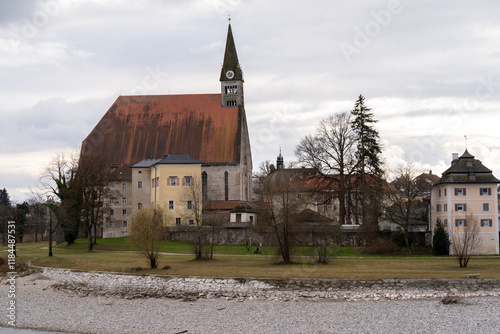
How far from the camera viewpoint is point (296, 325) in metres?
23.1

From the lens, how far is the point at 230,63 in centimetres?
7706

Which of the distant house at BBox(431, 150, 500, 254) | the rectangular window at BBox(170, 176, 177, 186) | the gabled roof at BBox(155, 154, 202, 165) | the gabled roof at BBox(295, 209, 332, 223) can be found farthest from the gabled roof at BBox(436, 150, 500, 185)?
the rectangular window at BBox(170, 176, 177, 186)

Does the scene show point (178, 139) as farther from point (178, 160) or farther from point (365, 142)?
point (365, 142)

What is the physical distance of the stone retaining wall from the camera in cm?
2855

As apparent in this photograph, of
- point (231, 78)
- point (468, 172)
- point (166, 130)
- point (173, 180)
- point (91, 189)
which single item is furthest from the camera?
point (231, 78)

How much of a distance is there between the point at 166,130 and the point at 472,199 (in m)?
38.7

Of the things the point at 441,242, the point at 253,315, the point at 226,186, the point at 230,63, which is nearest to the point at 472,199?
the point at 441,242

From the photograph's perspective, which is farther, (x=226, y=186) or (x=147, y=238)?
(x=226, y=186)

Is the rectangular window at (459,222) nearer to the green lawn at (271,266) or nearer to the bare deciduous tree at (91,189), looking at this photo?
the green lawn at (271,266)

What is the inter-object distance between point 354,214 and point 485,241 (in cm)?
1168

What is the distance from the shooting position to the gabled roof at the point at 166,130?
69812 millimetres

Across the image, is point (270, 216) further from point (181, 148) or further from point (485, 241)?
point (181, 148)

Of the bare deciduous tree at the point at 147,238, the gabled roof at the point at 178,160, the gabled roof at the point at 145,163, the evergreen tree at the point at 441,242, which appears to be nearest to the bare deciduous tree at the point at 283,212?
the bare deciduous tree at the point at 147,238

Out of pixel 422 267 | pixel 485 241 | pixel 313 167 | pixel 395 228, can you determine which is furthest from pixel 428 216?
pixel 422 267
